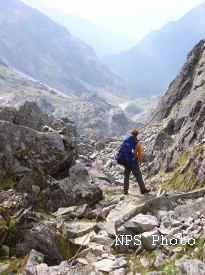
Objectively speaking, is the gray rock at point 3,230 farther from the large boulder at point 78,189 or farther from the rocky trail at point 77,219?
the large boulder at point 78,189

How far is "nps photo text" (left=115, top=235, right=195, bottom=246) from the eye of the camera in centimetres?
722

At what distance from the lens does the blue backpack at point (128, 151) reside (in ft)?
46.4

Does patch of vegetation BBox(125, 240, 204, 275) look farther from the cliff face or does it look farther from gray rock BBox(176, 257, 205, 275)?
the cliff face

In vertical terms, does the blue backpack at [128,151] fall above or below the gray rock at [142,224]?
above

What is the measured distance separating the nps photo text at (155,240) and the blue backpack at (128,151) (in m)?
6.00

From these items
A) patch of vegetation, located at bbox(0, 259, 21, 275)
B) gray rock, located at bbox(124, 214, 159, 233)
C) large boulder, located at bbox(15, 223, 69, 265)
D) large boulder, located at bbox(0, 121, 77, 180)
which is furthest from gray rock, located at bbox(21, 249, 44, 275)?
large boulder, located at bbox(0, 121, 77, 180)

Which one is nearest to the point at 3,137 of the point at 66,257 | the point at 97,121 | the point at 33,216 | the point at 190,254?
the point at 33,216

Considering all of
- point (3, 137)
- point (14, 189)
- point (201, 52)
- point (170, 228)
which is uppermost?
point (201, 52)

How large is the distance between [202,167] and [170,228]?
17.7 ft

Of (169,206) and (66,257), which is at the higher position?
(169,206)

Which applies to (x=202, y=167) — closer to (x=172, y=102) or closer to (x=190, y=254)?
(x=190, y=254)

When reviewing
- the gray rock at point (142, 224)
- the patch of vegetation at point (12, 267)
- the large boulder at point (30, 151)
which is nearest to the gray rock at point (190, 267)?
the gray rock at point (142, 224)

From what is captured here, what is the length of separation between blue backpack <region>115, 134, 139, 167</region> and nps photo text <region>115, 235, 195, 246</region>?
6.00 m

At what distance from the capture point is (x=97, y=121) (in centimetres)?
19125
